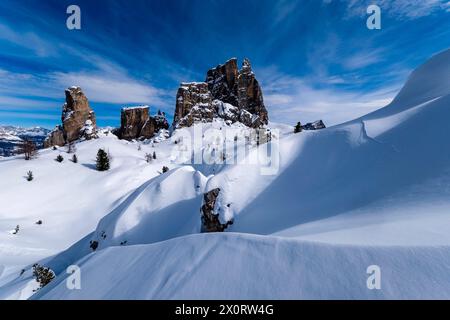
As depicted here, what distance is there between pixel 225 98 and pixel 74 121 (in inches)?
1868

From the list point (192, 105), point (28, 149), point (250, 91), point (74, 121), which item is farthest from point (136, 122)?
point (250, 91)

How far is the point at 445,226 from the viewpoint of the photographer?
3.32m

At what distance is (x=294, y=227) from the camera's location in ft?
19.5

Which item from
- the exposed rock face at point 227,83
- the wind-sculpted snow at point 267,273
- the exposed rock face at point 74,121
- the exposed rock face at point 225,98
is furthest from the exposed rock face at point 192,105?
the wind-sculpted snow at point 267,273

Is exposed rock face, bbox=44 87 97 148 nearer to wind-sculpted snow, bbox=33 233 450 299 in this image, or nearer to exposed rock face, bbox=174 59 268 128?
exposed rock face, bbox=174 59 268 128

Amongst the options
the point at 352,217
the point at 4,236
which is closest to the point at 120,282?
the point at 352,217

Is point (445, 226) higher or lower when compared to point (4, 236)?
higher

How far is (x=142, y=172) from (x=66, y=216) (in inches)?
403

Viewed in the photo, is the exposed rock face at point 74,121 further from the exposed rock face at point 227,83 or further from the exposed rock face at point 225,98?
the exposed rock face at point 227,83

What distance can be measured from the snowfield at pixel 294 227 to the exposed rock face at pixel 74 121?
3463 cm

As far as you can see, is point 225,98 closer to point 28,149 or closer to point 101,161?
point 101,161
